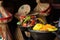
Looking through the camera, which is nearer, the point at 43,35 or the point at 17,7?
the point at 43,35

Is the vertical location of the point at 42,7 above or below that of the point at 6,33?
above

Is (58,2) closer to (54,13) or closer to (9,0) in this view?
(54,13)

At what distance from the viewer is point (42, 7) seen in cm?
213

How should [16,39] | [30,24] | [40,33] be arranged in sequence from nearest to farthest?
1. [40,33]
2. [30,24]
3. [16,39]

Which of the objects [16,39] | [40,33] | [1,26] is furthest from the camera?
[16,39]

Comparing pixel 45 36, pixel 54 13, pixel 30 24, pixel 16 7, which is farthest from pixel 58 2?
pixel 45 36

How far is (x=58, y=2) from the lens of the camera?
7.45 feet

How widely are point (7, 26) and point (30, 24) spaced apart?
360 millimetres

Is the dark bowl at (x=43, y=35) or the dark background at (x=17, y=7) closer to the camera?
the dark bowl at (x=43, y=35)

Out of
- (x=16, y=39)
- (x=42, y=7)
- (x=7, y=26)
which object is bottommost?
(x=16, y=39)

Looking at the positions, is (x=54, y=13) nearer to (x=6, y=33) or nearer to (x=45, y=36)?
(x=6, y=33)

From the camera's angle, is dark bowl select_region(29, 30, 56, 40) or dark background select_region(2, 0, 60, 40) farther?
dark background select_region(2, 0, 60, 40)

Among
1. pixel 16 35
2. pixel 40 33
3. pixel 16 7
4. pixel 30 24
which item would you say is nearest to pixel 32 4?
pixel 16 7

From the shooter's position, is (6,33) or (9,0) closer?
(6,33)
